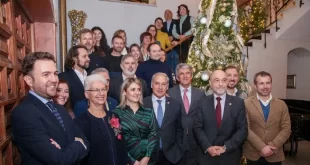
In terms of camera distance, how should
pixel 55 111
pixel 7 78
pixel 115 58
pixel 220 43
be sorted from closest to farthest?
1. pixel 55 111
2. pixel 7 78
3. pixel 115 58
4. pixel 220 43

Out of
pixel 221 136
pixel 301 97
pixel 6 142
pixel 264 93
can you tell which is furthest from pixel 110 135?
pixel 301 97

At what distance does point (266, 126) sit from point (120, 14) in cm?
546

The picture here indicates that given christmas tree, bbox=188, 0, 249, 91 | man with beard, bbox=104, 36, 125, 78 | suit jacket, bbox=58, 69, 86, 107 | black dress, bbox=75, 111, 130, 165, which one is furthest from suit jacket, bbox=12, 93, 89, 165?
christmas tree, bbox=188, 0, 249, 91

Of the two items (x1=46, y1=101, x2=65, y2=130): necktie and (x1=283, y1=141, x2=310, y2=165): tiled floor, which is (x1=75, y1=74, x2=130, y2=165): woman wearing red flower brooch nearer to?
(x1=46, y1=101, x2=65, y2=130): necktie

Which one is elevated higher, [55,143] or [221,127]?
[55,143]

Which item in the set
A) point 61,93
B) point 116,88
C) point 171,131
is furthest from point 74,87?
point 171,131

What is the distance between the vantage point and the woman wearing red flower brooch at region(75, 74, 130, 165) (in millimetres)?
2332

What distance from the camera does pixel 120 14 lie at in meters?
7.61

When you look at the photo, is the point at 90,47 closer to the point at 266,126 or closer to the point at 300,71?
the point at 266,126

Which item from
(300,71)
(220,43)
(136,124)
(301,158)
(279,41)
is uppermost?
(279,41)

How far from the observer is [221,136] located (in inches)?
121

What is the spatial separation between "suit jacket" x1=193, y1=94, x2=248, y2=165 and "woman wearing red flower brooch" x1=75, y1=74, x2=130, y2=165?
1005 millimetres

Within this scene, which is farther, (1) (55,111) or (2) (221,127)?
(2) (221,127)

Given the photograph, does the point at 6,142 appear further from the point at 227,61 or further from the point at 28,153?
the point at 227,61
